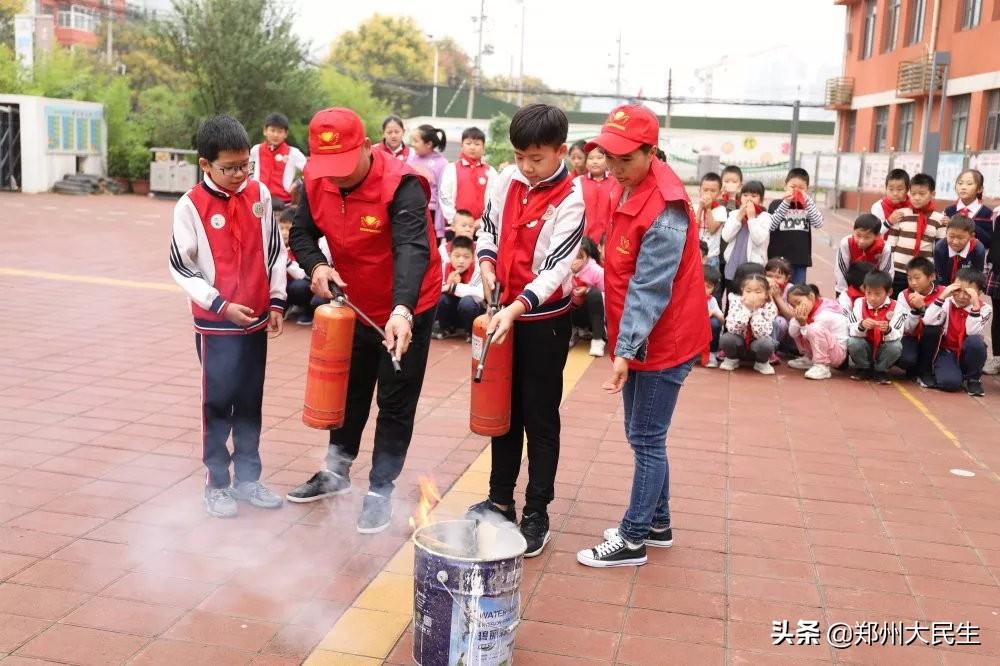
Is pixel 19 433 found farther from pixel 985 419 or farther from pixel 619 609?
pixel 985 419

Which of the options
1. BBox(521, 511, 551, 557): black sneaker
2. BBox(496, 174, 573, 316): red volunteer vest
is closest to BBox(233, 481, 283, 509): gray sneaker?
BBox(521, 511, 551, 557): black sneaker

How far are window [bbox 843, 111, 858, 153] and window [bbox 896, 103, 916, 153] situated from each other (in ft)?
14.8

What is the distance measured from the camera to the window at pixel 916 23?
1037 inches

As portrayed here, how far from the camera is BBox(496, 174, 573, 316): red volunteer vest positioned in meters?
3.83

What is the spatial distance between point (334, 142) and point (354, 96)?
32.7 m

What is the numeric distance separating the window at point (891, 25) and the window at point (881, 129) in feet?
6.03

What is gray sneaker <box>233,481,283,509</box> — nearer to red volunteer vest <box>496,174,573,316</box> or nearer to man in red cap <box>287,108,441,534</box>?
man in red cap <box>287,108,441,534</box>

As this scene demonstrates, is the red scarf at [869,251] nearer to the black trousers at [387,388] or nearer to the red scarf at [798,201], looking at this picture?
the red scarf at [798,201]

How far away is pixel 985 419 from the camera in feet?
21.7

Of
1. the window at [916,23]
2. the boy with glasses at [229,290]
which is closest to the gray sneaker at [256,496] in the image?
the boy with glasses at [229,290]

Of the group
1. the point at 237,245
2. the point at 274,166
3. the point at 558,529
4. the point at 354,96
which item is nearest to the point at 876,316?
the point at 558,529

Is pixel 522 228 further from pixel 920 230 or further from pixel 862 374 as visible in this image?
pixel 920 230

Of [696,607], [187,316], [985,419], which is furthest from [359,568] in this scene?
[187,316]

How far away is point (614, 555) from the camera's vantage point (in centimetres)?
393
